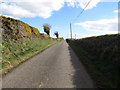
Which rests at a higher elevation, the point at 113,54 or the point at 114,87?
the point at 113,54

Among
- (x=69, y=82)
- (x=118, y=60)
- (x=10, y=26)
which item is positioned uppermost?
(x=10, y=26)

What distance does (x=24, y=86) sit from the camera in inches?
179

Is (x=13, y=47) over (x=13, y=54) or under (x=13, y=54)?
over

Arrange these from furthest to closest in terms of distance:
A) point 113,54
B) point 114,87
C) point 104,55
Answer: point 104,55 < point 113,54 < point 114,87

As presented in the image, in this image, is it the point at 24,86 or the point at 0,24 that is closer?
the point at 24,86

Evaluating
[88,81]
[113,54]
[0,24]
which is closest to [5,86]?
[88,81]

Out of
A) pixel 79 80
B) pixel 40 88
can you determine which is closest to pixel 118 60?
pixel 79 80

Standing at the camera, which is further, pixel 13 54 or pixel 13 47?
pixel 13 47

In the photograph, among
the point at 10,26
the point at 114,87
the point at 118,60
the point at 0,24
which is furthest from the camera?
the point at 10,26

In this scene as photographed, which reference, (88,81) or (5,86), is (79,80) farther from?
(5,86)

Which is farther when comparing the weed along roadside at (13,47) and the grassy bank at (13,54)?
the weed along roadside at (13,47)

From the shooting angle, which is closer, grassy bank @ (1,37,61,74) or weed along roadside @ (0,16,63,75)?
grassy bank @ (1,37,61,74)

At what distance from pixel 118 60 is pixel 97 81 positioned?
2.47 meters

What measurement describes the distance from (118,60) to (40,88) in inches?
181
